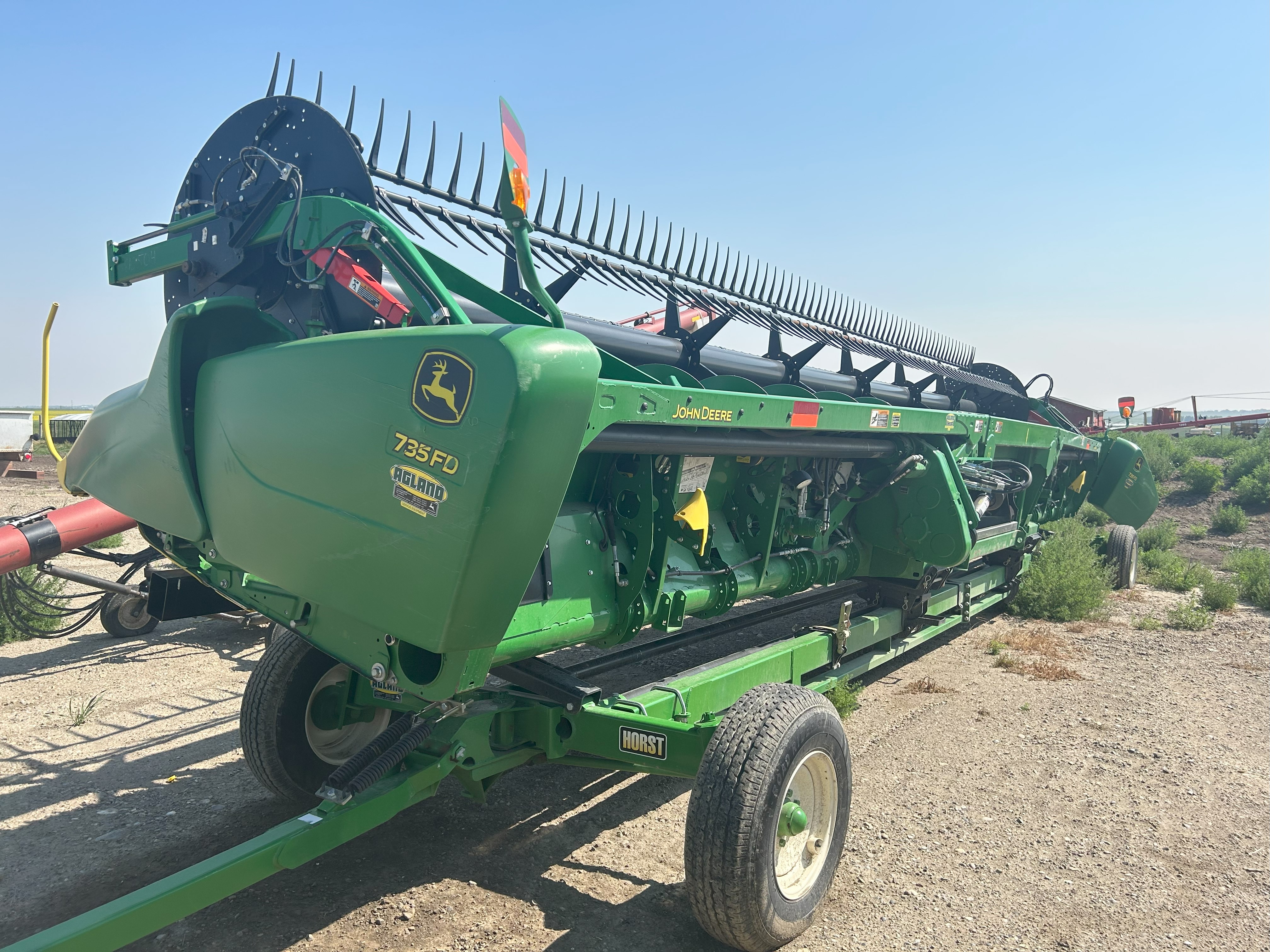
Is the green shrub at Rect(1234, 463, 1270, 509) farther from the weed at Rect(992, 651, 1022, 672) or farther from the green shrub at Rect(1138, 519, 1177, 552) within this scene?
the weed at Rect(992, 651, 1022, 672)

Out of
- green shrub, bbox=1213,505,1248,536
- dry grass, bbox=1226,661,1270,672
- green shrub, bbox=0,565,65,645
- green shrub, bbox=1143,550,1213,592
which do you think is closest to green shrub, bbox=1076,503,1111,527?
green shrub, bbox=1213,505,1248,536

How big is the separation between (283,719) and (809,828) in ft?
7.65

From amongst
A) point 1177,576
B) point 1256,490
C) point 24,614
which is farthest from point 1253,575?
point 24,614

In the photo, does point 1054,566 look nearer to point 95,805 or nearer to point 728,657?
point 728,657

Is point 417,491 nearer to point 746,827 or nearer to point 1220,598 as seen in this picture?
point 746,827

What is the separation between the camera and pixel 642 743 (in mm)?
3250

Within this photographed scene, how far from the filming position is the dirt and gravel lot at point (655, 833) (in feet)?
10.3

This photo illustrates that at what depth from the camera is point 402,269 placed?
2.86 meters

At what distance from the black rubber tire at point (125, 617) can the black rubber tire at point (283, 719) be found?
3.40 meters

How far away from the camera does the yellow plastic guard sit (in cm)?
360

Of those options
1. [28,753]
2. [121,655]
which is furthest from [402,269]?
[121,655]

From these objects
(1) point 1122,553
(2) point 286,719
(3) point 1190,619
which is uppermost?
(2) point 286,719

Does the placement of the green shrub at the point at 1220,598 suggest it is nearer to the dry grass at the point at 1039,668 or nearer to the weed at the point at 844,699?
the dry grass at the point at 1039,668

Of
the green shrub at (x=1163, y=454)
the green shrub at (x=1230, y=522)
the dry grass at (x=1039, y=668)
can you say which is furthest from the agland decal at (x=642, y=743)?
the green shrub at (x=1163, y=454)
